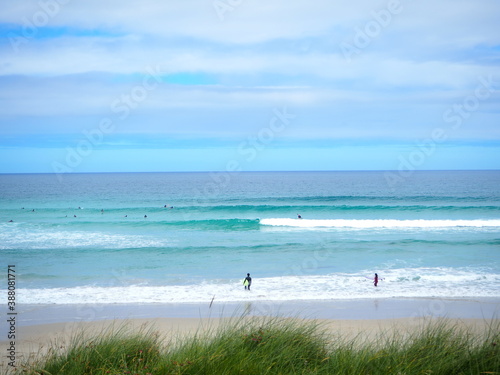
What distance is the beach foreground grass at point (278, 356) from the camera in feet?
15.7

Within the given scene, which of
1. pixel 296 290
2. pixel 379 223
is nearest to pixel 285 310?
pixel 296 290

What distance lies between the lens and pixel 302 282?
17.2 metres

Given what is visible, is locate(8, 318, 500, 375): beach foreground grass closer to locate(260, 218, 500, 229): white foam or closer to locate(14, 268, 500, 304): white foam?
locate(14, 268, 500, 304): white foam

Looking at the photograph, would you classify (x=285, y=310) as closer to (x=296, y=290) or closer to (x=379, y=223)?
(x=296, y=290)

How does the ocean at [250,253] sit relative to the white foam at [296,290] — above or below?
above

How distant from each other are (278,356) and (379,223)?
31.1 metres

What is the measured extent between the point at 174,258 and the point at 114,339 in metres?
16.6

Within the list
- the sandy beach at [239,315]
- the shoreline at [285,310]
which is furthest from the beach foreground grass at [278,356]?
the shoreline at [285,310]

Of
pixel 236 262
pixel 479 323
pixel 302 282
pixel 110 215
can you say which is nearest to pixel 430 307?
pixel 479 323

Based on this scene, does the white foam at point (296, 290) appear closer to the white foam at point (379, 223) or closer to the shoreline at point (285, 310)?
the shoreline at point (285, 310)

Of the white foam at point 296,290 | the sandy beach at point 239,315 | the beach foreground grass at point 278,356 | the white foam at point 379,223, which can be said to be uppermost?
the white foam at point 379,223

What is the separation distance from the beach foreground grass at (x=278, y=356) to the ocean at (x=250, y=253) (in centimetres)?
940

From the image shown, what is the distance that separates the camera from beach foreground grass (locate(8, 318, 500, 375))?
4.78 m

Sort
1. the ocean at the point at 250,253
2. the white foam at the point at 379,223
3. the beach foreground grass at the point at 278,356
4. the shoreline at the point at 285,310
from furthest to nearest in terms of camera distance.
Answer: the white foam at the point at 379,223 → the ocean at the point at 250,253 → the shoreline at the point at 285,310 → the beach foreground grass at the point at 278,356
